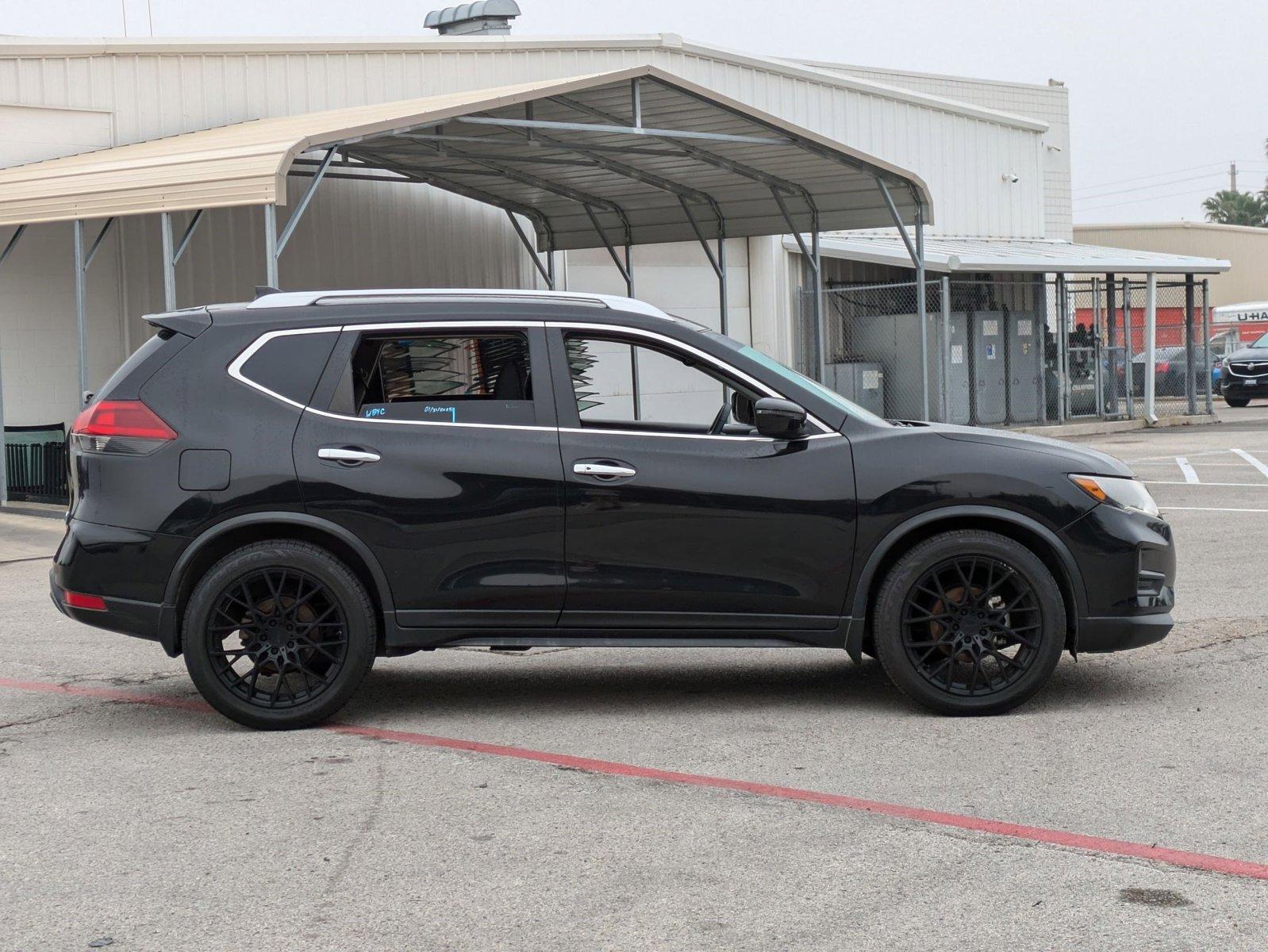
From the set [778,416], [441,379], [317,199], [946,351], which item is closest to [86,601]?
[441,379]

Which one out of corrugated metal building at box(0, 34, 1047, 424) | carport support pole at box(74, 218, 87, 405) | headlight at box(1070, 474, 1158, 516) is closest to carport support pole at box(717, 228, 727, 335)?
corrugated metal building at box(0, 34, 1047, 424)

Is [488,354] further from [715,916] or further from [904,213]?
[904,213]

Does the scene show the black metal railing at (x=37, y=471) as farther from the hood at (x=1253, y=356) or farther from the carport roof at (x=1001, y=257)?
the hood at (x=1253, y=356)

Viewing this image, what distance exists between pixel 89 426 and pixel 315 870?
8.92 ft

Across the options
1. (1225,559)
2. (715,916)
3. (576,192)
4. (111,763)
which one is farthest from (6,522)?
(715,916)

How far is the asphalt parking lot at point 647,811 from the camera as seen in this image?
4.05 m

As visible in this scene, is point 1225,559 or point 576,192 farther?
point 576,192

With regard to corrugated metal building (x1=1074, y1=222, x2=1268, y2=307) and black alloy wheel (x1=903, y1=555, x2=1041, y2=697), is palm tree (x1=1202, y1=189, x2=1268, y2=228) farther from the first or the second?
black alloy wheel (x1=903, y1=555, x2=1041, y2=697)

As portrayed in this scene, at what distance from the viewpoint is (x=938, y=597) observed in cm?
629

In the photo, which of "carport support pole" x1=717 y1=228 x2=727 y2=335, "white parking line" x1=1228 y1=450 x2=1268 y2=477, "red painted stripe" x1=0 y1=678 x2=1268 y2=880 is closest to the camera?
"red painted stripe" x1=0 y1=678 x2=1268 y2=880

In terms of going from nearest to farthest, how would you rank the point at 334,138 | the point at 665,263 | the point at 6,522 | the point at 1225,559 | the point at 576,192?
the point at 1225,559
the point at 334,138
the point at 6,522
the point at 576,192
the point at 665,263

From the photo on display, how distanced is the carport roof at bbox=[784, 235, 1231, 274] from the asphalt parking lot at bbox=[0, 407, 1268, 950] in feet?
59.1

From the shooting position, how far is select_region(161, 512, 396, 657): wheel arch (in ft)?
20.5

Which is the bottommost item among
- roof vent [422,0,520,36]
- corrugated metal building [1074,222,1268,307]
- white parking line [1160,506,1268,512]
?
white parking line [1160,506,1268,512]
